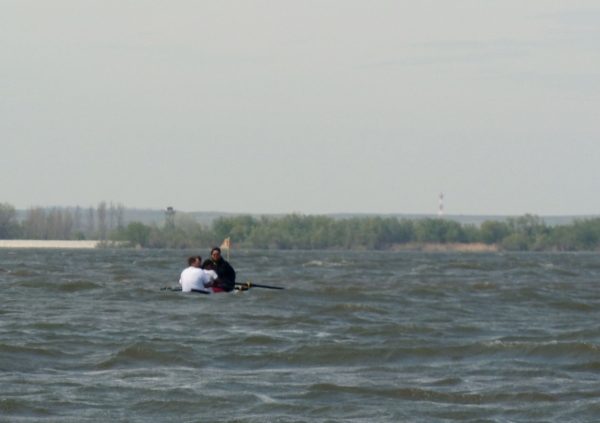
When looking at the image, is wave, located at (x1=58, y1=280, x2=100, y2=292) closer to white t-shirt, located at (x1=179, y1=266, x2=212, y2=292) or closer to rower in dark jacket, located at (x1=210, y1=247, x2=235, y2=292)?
rower in dark jacket, located at (x1=210, y1=247, x2=235, y2=292)

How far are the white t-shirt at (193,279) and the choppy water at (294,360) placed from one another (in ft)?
1.19

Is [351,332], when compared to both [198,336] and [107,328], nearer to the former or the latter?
[198,336]

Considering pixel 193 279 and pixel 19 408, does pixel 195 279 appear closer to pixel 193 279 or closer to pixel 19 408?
pixel 193 279

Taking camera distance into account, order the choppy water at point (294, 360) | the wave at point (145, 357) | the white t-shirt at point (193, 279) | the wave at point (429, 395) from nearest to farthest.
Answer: the choppy water at point (294, 360)
the wave at point (429, 395)
the wave at point (145, 357)
the white t-shirt at point (193, 279)

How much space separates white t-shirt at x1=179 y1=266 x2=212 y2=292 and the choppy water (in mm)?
363

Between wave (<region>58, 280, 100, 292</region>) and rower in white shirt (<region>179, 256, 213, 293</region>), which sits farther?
wave (<region>58, 280, 100, 292</region>)

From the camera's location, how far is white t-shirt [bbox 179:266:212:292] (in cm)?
2764

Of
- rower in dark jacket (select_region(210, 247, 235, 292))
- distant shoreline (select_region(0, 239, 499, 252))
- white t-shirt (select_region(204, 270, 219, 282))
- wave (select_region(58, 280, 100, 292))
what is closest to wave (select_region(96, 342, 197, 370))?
white t-shirt (select_region(204, 270, 219, 282))

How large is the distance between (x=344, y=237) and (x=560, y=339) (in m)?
170

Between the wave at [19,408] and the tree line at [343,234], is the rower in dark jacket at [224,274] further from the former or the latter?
the tree line at [343,234]

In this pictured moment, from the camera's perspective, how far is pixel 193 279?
27656 mm

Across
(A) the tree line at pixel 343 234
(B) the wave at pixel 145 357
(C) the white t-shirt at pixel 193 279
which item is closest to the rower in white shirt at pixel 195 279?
(C) the white t-shirt at pixel 193 279

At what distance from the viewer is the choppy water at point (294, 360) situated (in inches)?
481

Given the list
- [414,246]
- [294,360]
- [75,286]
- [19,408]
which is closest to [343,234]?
[414,246]
